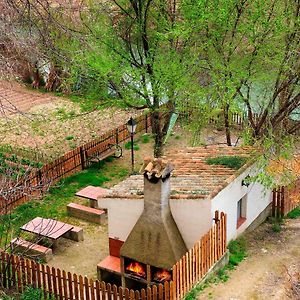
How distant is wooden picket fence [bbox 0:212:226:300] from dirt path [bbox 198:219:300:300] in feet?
1.86

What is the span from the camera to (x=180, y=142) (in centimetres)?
2247

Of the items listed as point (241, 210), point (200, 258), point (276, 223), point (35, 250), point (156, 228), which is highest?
point (156, 228)

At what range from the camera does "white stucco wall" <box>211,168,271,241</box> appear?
502 inches

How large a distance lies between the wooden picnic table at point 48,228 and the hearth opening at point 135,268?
8.38 ft

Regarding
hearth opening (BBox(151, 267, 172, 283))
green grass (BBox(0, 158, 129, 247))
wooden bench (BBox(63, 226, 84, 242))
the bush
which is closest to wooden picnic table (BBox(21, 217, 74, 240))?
wooden bench (BBox(63, 226, 84, 242))

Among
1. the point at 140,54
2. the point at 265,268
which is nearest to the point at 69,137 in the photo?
the point at 140,54

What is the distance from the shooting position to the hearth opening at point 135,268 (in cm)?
1237

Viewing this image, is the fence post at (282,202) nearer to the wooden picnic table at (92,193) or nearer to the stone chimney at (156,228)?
the stone chimney at (156,228)

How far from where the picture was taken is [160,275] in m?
12.1

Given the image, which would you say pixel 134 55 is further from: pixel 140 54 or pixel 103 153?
pixel 103 153

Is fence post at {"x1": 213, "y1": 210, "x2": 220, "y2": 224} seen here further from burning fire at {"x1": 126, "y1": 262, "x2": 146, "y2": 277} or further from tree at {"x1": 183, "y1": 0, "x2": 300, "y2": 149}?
tree at {"x1": 183, "y1": 0, "x2": 300, "y2": 149}

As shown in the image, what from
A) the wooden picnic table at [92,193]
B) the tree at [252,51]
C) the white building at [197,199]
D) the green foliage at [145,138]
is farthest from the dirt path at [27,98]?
the white building at [197,199]

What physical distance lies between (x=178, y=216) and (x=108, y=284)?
2319mm

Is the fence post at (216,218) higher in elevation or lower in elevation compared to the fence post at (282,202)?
higher
